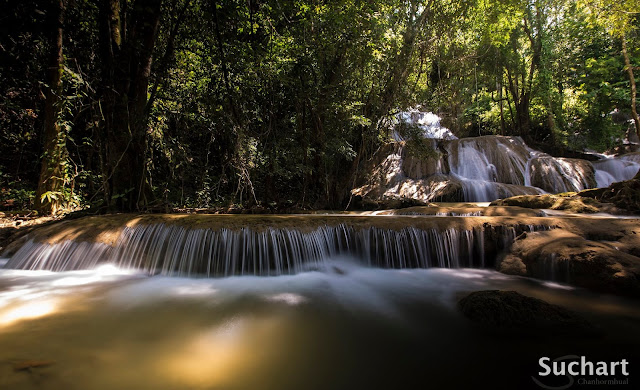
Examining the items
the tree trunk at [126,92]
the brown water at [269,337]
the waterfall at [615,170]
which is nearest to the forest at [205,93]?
the tree trunk at [126,92]

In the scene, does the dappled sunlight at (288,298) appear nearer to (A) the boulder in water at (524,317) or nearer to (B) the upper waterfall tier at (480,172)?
(A) the boulder in water at (524,317)

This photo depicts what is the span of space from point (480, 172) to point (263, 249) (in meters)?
12.5

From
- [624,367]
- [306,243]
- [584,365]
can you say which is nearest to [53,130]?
[306,243]

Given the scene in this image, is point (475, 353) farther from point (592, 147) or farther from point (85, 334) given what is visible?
point (592, 147)

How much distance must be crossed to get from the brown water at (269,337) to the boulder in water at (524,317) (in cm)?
11

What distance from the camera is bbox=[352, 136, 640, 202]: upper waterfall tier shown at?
12.3 metres

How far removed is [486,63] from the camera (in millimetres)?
18812

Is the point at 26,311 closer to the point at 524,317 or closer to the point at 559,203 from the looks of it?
the point at 524,317

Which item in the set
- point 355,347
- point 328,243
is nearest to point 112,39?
point 328,243

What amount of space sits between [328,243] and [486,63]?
63.6 feet

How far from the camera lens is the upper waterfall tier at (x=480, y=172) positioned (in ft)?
40.3

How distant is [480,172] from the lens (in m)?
13.9

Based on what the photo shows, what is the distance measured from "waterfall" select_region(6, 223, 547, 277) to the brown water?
0.53m

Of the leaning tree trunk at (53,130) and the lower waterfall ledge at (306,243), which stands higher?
the leaning tree trunk at (53,130)
